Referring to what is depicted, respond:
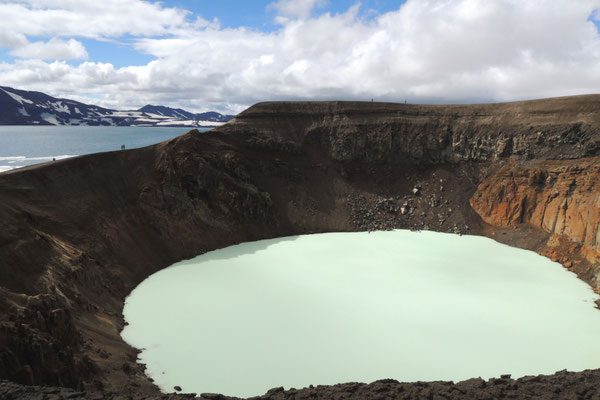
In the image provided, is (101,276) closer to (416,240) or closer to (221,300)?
(221,300)

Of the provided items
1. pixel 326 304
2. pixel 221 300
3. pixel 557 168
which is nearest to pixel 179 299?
pixel 221 300

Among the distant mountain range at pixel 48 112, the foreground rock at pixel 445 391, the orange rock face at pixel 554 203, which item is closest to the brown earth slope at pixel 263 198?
the orange rock face at pixel 554 203

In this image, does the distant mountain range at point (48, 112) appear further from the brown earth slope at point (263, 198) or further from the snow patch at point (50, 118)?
the brown earth slope at point (263, 198)

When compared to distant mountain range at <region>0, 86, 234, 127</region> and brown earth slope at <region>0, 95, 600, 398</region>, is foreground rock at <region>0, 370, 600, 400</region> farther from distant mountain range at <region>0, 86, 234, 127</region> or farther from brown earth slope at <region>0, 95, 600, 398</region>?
distant mountain range at <region>0, 86, 234, 127</region>

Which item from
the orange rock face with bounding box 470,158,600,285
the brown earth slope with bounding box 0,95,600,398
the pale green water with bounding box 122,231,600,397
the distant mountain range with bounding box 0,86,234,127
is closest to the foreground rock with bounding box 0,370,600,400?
the brown earth slope with bounding box 0,95,600,398

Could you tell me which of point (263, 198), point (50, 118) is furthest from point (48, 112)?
point (263, 198)
